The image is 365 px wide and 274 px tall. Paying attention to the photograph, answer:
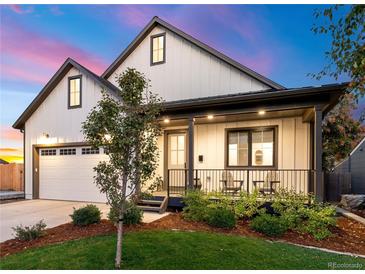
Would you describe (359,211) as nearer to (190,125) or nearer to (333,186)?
(333,186)

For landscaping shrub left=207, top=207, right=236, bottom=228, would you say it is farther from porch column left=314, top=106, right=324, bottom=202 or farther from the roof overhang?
the roof overhang

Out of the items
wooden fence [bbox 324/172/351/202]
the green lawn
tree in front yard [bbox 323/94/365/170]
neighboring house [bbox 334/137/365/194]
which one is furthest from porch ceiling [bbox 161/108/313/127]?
tree in front yard [bbox 323/94/365/170]

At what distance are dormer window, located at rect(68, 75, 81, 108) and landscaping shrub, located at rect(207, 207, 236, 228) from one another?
776cm

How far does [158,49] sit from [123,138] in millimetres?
8312

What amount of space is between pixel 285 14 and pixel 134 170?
34.0 feet

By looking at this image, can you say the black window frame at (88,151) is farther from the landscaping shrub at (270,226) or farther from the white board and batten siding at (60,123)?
the landscaping shrub at (270,226)

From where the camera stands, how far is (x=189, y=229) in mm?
6312

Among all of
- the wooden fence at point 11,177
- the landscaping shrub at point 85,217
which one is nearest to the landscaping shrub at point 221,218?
the landscaping shrub at point 85,217

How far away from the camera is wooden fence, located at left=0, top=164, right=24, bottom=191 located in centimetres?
1450

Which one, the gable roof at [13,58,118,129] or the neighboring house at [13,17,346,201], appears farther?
the gable roof at [13,58,118,129]

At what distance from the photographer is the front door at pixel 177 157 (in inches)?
406
